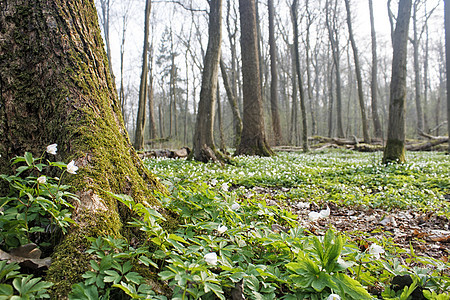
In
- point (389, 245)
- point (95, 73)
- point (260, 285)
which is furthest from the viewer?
point (95, 73)

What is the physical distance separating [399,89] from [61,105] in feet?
26.6

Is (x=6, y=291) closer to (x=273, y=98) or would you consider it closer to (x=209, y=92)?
(x=209, y=92)

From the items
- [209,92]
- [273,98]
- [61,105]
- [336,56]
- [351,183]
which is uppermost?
[336,56]

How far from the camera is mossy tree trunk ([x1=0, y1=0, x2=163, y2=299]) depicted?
6.42 feet

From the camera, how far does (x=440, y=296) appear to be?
4.42 ft

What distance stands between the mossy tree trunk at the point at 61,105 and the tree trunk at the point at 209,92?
5.62 meters

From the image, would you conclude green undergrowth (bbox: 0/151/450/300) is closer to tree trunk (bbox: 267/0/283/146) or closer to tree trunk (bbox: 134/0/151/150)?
tree trunk (bbox: 134/0/151/150)

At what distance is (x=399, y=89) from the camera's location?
7.30m

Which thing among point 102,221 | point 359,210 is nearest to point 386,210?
point 359,210

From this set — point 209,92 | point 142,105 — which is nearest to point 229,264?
point 209,92

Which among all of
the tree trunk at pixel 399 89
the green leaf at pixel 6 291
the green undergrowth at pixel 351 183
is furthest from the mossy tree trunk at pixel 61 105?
the tree trunk at pixel 399 89

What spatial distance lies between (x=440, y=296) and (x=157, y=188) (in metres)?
2.08

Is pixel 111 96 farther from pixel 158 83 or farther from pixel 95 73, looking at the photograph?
pixel 158 83

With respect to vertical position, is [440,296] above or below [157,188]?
below
